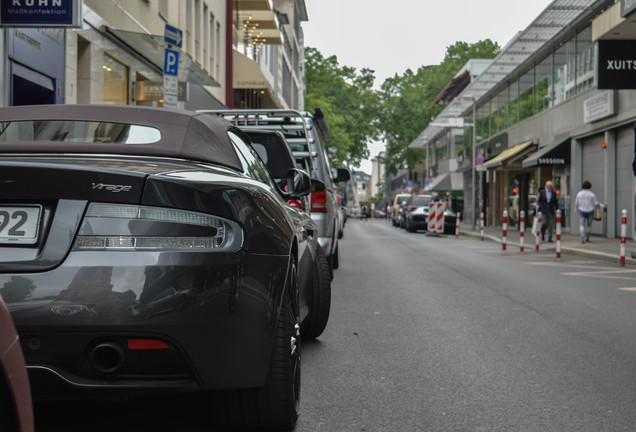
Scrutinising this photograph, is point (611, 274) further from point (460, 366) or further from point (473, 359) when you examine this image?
point (460, 366)

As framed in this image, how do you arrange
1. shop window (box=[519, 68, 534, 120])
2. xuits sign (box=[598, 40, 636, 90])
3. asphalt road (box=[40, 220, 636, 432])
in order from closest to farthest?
1. asphalt road (box=[40, 220, 636, 432])
2. xuits sign (box=[598, 40, 636, 90])
3. shop window (box=[519, 68, 534, 120])

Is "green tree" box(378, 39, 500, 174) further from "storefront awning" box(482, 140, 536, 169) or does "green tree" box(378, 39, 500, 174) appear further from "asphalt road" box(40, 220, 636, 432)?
"asphalt road" box(40, 220, 636, 432)

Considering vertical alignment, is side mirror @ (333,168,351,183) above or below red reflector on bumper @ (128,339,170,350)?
above

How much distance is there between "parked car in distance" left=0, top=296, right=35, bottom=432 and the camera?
169 cm

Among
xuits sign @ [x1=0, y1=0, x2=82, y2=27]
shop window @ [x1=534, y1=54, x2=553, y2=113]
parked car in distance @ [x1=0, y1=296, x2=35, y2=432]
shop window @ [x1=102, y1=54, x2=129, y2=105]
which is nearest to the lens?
parked car in distance @ [x1=0, y1=296, x2=35, y2=432]

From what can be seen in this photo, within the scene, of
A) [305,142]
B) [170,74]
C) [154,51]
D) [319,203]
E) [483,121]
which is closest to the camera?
[319,203]

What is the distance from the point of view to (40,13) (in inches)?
347

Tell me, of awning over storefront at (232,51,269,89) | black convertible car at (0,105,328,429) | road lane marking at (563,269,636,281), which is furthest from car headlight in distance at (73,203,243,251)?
awning over storefront at (232,51,269,89)

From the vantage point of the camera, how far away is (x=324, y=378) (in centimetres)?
466

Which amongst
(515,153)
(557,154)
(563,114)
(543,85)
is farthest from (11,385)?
(515,153)

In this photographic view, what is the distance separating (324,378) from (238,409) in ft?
4.92

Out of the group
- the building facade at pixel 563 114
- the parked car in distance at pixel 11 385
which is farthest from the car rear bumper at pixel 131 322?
the building facade at pixel 563 114

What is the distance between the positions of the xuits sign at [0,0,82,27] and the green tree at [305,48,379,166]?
2022 inches

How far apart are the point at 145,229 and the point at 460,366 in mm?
2824
